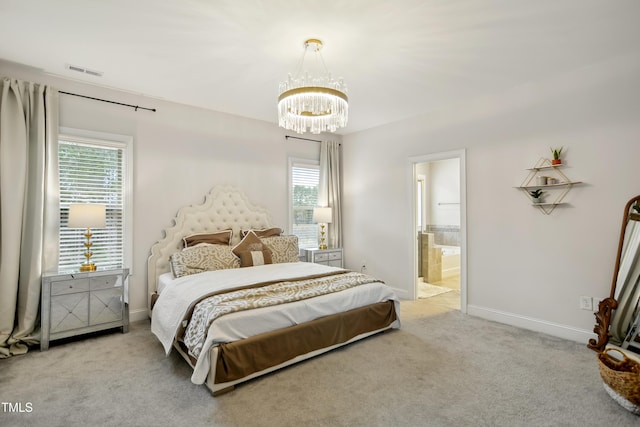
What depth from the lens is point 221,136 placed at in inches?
177

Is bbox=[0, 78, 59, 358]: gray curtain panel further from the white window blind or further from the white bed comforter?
the white bed comforter

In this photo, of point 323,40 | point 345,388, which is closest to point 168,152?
point 323,40

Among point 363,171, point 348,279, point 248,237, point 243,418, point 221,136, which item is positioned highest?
point 221,136

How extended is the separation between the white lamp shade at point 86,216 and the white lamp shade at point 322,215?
9.34ft

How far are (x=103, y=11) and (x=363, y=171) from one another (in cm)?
392

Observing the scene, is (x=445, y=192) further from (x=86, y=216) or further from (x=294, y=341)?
(x=86, y=216)

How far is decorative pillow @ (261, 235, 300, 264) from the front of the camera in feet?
14.1

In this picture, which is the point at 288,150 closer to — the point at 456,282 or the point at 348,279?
the point at 348,279

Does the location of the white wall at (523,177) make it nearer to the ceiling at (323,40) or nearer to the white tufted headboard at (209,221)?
the ceiling at (323,40)

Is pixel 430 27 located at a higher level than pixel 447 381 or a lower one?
higher

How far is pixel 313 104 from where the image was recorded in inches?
104

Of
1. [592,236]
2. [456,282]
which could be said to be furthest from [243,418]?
[456,282]

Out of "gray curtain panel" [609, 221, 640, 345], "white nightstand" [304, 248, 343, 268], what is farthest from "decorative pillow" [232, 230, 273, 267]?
"gray curtain panel" [609, 221, 640, 345]

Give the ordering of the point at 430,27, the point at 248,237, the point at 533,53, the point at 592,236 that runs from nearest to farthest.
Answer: the point at 430,27 < the point at 533,53 < the point at 592,236 < the point at 248,237
